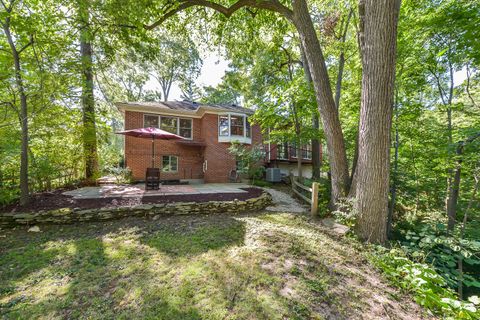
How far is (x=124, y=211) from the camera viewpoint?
16.8 ft

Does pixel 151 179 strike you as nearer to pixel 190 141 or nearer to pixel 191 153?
pixel 190 141

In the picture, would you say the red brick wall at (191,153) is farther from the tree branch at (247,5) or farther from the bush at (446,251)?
the bush at (446,251)

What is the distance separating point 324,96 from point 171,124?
9.43m

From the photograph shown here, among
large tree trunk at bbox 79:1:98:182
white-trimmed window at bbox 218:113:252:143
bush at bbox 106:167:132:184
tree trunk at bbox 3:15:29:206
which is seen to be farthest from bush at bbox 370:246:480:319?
bush at bbox 106:167:132:184

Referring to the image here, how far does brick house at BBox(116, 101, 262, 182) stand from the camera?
1102 centimetres

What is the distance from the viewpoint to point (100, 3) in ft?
17.3

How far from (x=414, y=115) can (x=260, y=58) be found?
8.21 m

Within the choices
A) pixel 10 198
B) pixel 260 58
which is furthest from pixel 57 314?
pixel 260 58

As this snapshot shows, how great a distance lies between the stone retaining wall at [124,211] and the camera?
4.54m

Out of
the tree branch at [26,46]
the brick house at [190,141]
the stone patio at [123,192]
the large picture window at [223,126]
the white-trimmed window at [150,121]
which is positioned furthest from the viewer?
the large picture window at [223,126]

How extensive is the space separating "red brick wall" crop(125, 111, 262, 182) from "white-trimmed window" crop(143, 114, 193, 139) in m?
0.28

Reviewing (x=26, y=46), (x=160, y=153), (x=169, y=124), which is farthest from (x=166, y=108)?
→ (x=26, y=46)

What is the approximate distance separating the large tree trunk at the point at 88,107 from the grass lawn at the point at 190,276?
15.6 feet

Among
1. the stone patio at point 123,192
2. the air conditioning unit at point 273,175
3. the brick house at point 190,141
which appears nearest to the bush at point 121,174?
the brick house at point 190,141
